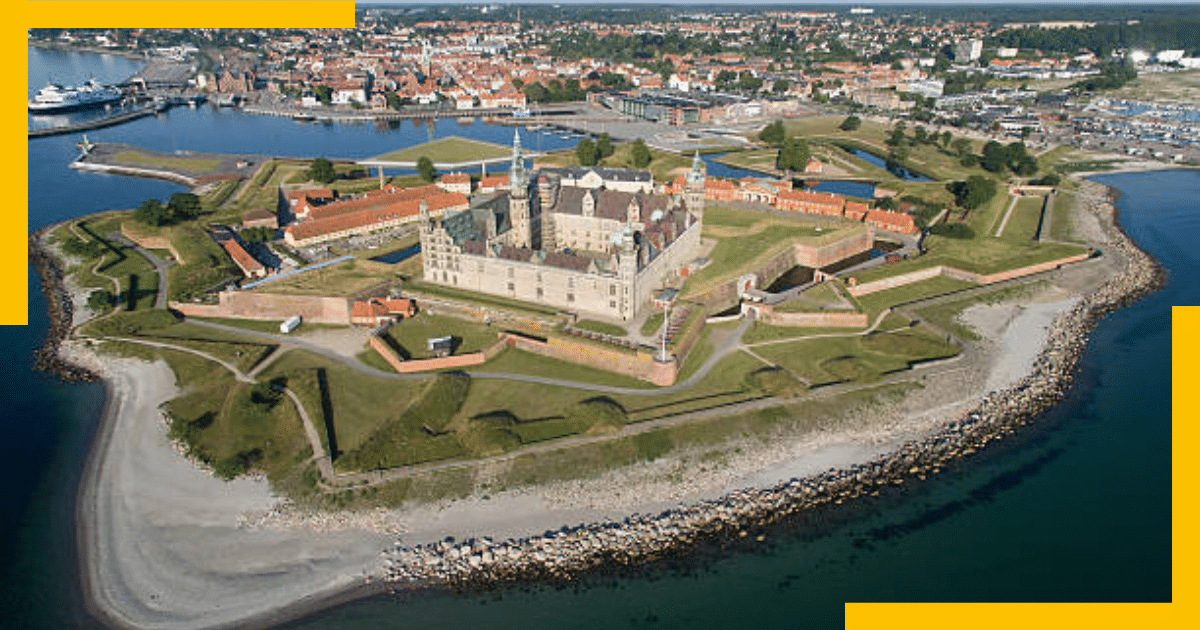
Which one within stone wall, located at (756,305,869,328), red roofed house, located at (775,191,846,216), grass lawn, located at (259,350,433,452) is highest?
red roofed house, located at (775,191,846,216)

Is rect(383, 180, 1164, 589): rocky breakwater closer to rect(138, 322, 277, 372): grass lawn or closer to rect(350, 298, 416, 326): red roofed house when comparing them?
rect(138, 322, 277, 372): grass lawn

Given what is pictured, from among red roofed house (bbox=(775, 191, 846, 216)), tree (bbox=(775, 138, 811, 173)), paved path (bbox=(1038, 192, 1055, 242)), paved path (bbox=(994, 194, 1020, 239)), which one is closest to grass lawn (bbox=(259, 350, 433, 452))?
red roofed house (bbox=(775, 191, 846, 216))

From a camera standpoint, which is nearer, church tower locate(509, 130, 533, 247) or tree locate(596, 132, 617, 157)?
church tower locate(509, 130, 533, 247)

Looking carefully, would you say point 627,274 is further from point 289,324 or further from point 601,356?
point 289,324

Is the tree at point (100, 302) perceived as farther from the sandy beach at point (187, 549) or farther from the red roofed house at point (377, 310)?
the sandy beach at point (187, 549)

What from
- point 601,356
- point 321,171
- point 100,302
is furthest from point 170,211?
point 601,356

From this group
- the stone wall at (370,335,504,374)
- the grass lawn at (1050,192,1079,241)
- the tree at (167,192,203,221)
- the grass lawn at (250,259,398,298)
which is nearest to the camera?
the stone wall at (370,335,504,374)

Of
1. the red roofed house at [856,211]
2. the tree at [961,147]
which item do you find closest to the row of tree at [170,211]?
the red roofed house at [856,211]
